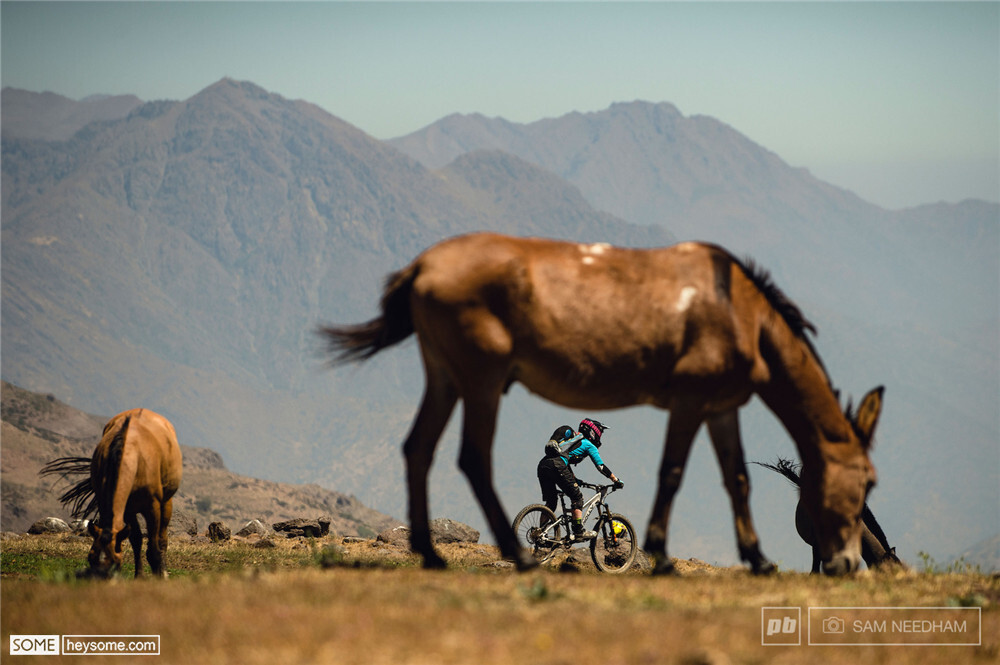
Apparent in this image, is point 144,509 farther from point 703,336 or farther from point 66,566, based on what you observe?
point 703,336

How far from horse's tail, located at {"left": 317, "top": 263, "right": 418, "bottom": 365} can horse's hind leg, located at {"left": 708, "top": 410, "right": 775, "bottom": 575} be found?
3537 mm

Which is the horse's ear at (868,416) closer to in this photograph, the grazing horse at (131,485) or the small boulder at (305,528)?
the grazing horse at (131,485)

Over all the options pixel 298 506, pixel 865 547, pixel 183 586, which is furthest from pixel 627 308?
pixel 298 506

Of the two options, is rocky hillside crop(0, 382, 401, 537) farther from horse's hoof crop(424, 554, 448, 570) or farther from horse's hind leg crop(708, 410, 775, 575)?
horse's hind leg crop(708, 410, 775, 575)

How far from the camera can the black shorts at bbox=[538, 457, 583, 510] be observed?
1889cm

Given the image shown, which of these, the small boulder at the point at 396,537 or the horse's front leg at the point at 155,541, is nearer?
the horse's front leg at the point at 155,541

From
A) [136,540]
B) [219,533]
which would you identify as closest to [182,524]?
[219,533]

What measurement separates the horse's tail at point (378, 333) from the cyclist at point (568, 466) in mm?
7848

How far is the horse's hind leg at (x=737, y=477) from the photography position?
11.8m

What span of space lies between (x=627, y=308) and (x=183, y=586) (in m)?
5.06

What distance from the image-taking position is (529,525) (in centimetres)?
1936

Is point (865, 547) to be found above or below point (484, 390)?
below

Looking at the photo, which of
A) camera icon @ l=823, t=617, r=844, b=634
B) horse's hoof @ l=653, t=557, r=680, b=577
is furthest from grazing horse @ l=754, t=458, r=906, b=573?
camera icon @ l=823, t=617, r=844, b=634

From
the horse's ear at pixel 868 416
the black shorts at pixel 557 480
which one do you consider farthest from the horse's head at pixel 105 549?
the horse's ear at pixel 868 416
